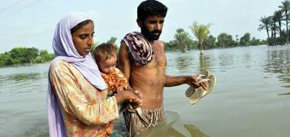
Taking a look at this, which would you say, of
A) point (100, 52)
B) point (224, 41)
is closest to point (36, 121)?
point (100, 52)

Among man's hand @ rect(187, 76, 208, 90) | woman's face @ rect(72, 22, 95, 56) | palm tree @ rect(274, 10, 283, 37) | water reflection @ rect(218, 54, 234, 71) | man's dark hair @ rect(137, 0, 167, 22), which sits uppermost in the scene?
palm tree @ rect(274, 10, 283, 37)

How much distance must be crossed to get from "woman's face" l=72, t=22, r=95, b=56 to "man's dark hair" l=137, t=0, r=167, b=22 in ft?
3.43

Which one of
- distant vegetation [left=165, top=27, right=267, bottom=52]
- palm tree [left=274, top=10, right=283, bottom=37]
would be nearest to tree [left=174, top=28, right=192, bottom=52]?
distant vegetation [left=165, top=27, right=267, bottom=52]

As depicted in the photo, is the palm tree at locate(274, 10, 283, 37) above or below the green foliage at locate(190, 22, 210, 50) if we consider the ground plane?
above

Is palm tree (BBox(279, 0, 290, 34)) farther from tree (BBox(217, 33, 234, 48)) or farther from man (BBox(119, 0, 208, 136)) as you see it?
man (BBox(119, 0, 208, 136))

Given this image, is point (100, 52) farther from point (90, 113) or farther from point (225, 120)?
point (225, 120)

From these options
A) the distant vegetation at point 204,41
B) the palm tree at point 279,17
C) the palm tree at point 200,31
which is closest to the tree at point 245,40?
the distant vegetation at point 204,41

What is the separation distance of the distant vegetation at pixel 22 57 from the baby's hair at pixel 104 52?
252 feet

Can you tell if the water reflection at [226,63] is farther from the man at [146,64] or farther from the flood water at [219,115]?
the man at [146,64]

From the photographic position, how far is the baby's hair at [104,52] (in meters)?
2.48

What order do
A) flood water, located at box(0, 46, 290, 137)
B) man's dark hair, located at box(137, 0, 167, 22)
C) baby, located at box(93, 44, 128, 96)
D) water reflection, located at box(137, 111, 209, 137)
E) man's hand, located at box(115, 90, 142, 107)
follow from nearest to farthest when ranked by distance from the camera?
man's hand, located at box(115, 90, 142, 107), baby, located at box(93, 44, 128, 96), man's dark hair, located at box(137, 0, 167, 22), water reflection, located at box(137, 111, 209, 137), flood water, located at box(0, 46, 290, 137)

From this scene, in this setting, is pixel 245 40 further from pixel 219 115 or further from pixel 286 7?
pixel 219 115

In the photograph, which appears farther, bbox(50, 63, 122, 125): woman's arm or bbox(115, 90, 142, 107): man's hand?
bbox(115, 90, 142, 107): man's hand

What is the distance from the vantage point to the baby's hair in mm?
2480
